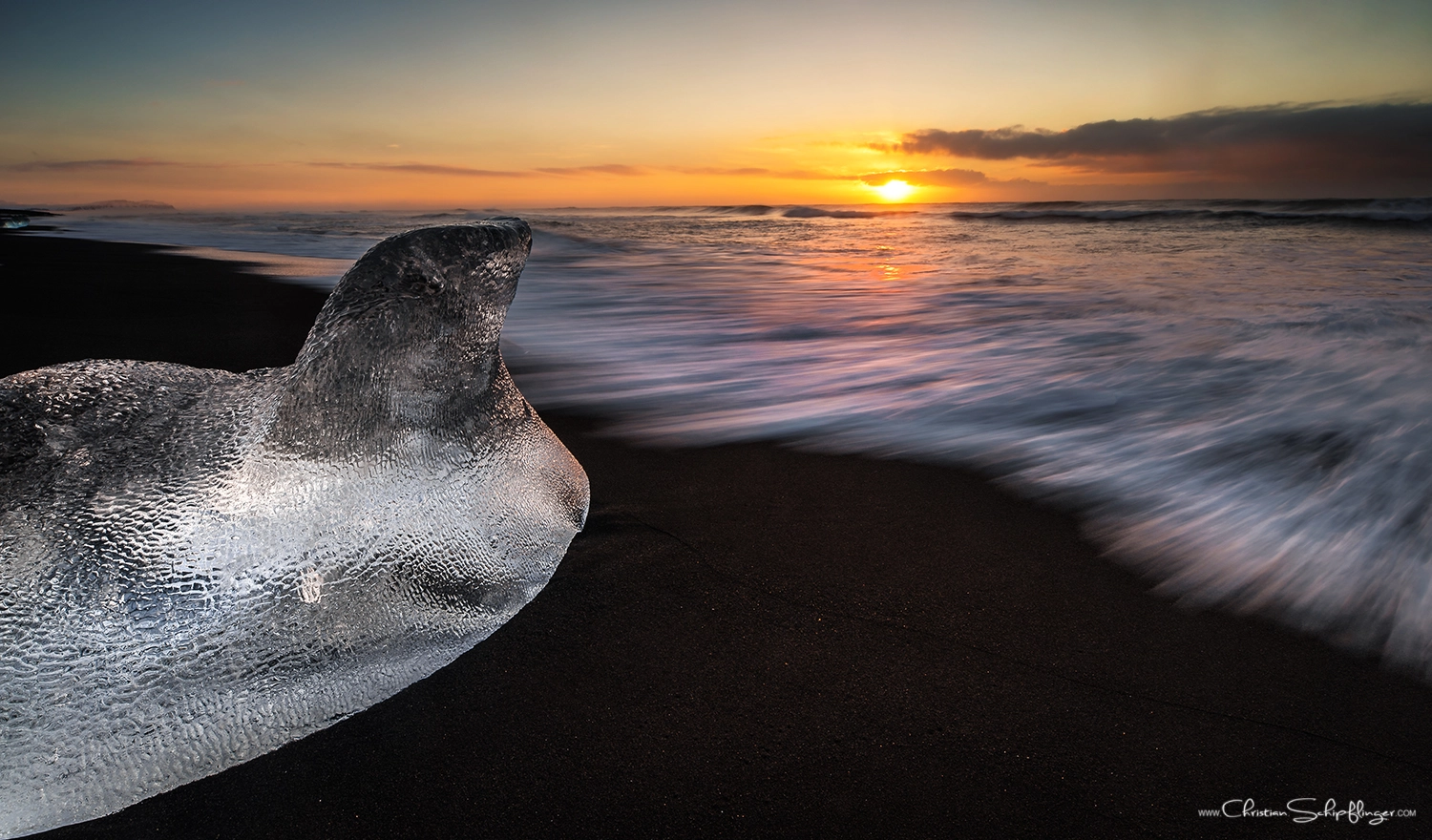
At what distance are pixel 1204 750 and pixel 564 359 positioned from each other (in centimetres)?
406

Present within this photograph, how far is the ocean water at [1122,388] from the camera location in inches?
88.1

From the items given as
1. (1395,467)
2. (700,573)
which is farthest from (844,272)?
(700,573)

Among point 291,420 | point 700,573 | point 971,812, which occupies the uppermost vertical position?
point 291,420

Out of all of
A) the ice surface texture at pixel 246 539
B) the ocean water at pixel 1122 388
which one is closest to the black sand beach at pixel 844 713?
Result: the ice surface texture at pixel 246 539

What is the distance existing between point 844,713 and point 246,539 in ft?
3.79

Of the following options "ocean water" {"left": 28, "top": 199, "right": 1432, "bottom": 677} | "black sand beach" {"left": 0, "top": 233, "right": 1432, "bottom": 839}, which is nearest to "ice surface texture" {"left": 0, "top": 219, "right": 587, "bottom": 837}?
"black sand beach" {"left": 0, "top": 233, "right": 1432, "bottom": 839}

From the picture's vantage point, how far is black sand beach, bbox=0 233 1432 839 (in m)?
1.26

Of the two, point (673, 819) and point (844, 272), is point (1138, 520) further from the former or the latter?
point (844, 272)

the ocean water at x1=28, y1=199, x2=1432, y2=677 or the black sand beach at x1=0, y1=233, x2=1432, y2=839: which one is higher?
the ocean water at x1=28, y1=199, x2=1432, y2=677

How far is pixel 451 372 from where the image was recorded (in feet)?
5.56

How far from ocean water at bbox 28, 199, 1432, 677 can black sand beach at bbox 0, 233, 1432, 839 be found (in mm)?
370

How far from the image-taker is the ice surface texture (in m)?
1.19

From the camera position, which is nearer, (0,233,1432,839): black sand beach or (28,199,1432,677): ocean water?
(0,233,1432,839): black sand beach

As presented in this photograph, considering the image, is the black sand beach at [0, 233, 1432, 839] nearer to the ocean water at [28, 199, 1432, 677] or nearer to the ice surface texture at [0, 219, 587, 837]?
the ice surface texture at [0, 219, 587, 837]
